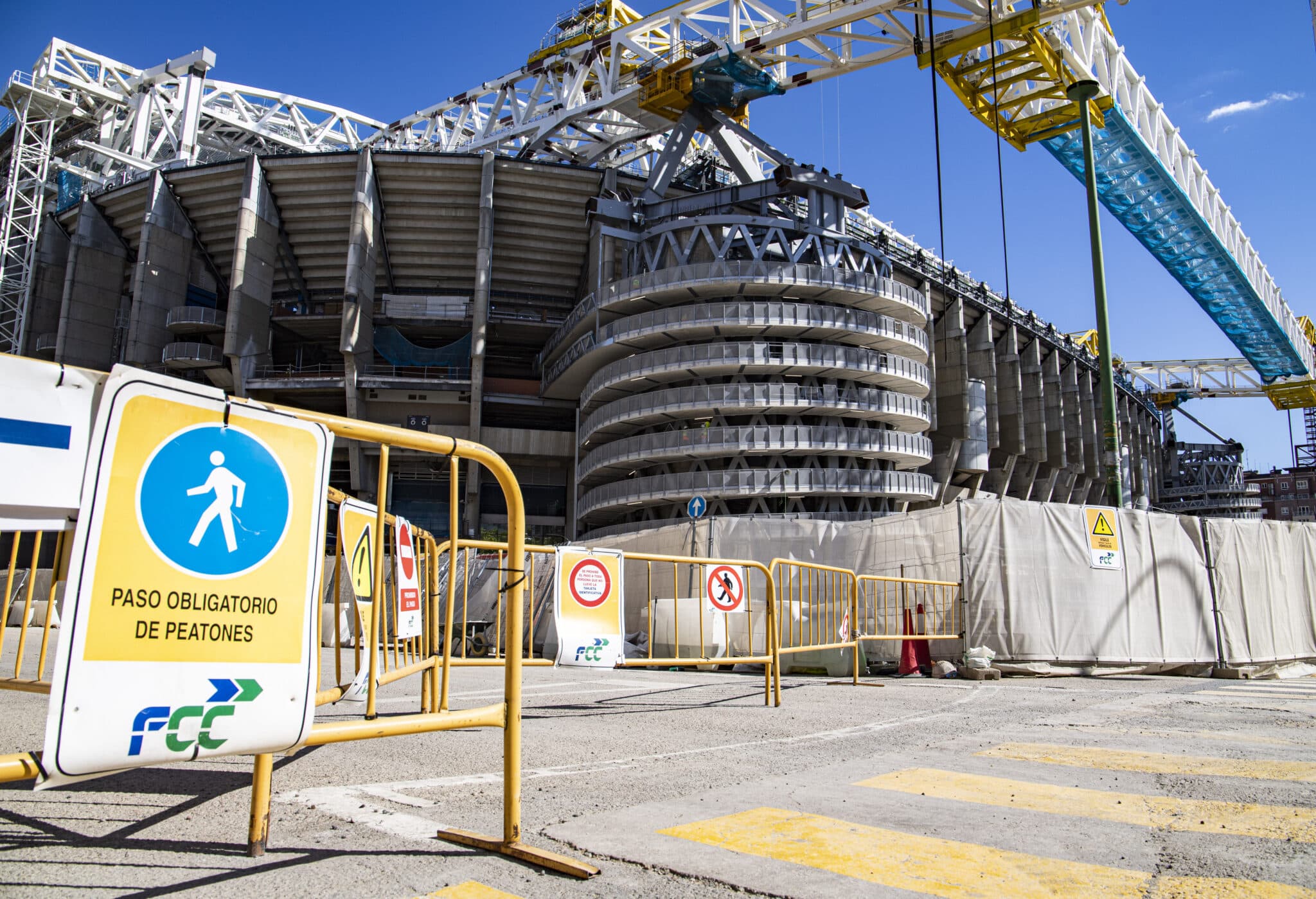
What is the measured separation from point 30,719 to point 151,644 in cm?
662

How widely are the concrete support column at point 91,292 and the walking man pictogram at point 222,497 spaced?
53993 mm

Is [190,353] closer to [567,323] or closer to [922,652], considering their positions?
[567,323]

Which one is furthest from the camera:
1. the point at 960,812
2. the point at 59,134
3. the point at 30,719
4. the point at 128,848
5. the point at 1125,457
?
the point at 1125,457

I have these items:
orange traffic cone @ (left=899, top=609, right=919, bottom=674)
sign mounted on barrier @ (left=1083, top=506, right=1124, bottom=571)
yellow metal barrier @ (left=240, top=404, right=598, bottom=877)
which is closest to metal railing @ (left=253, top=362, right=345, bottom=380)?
orange traffic cone @ (left=899, top=609, right=919, bottom=674)

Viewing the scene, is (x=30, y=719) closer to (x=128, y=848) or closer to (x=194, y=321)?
(x=128, y=848)

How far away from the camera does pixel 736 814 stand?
13.1ft

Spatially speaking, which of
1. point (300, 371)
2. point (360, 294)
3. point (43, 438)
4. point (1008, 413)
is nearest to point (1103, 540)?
point (43, 438)

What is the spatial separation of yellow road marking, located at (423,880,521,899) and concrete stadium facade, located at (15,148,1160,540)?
112ft

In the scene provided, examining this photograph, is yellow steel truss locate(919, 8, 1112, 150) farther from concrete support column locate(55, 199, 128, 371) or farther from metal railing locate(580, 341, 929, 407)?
concrete support column locate(55, 199, 128, 371)

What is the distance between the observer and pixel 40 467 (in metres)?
2.44

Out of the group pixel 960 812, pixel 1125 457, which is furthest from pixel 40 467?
pixel 1125 457

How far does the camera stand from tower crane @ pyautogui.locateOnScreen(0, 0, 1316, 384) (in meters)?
34.2

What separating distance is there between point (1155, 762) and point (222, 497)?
587cm

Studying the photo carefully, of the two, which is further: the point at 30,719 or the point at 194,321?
the point at 194,321
